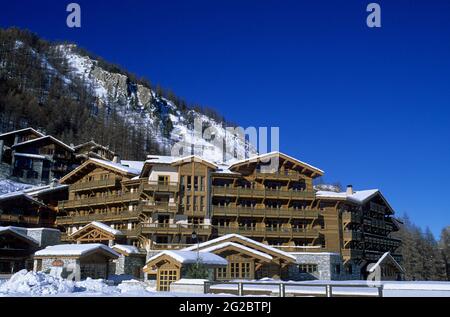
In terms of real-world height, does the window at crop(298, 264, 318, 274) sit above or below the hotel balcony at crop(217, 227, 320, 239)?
below

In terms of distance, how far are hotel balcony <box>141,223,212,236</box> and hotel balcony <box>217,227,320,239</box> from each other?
214 cm

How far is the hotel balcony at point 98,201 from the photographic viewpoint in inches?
1687

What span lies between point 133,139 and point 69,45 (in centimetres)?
6616

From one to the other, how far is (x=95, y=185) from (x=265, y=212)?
656 inches

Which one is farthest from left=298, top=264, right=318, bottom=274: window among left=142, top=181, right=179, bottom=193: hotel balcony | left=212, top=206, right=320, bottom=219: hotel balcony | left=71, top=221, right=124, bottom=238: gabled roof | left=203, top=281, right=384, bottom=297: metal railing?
left=203, top=281, right=384, bottom=297: metal railing

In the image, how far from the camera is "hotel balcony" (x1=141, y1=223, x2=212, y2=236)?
1551 inches

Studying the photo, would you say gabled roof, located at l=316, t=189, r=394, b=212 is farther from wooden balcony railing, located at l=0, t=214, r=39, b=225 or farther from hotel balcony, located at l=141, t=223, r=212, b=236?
wooden balcony railing, located at l=0, t=214, r=39, b=225

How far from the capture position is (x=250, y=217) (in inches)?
1676

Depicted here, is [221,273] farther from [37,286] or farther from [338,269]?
[37,286]

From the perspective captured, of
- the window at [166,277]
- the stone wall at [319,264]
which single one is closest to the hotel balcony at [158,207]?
the stone wall at [319,264]

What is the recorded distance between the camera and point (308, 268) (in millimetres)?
39656

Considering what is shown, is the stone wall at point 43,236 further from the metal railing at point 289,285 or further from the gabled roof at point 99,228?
the metal railing at point 289,285
